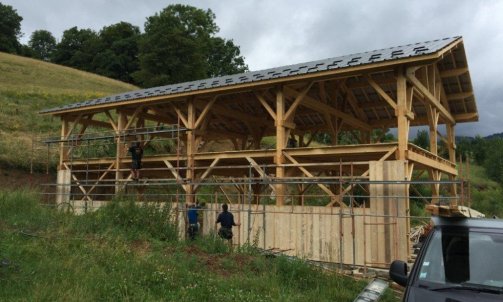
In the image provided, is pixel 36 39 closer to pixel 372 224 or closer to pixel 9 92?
pixel 9 92

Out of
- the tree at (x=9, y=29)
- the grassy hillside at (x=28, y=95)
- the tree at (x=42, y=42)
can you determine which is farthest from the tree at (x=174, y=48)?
the tree at (x=42, y=42)

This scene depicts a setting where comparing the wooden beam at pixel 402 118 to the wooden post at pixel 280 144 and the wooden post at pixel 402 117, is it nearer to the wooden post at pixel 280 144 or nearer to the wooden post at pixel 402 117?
the wooden post at pixel 402 117

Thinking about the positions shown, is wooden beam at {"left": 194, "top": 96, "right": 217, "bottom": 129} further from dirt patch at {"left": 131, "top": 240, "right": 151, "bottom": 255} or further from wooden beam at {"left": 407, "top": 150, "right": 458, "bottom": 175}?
wooden beam at {"left": 407, "top": 150, "right": 458, "bottom": 175}

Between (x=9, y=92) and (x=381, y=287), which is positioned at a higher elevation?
(x=9, y=92)

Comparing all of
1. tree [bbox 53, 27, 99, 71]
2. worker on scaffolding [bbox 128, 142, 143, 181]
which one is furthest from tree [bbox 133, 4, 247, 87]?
worker on scaffolding [bbox 128, 142, 143, 181]

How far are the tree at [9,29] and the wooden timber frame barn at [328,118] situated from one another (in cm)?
6961

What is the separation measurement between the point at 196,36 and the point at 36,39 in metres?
45.5

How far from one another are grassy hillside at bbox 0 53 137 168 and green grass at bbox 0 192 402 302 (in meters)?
15.2

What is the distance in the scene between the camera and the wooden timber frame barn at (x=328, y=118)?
40.5ft

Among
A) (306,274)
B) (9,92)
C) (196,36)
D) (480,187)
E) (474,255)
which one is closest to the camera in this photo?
(474,255)

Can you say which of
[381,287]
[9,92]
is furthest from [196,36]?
[381,287]

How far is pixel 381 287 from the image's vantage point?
9.66 metres

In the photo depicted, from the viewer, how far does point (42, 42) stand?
96812 mm

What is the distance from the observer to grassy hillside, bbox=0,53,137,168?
26.0 meters
